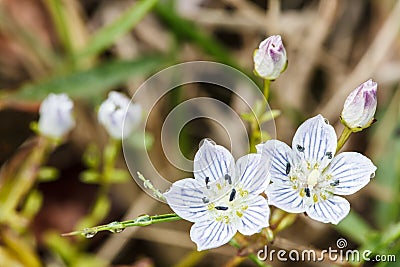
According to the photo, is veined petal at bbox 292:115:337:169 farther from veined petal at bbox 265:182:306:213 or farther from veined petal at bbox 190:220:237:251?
veined petal at bbox 190:220:237:251

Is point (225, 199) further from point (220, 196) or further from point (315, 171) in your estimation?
point (315, 171)

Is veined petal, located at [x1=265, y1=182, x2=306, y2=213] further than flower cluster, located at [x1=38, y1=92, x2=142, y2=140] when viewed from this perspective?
No

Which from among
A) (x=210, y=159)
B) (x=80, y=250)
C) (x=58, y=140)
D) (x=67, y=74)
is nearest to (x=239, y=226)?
(x=210, y=159)

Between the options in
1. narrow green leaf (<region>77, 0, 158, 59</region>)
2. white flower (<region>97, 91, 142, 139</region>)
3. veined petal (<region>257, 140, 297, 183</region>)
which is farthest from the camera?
narrow green leaf (<region>77, 0, 158, 59</region>)

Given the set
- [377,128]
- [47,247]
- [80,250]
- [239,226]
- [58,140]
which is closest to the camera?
[239,226]

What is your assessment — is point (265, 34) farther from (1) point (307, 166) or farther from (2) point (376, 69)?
(1) point (307, 166)

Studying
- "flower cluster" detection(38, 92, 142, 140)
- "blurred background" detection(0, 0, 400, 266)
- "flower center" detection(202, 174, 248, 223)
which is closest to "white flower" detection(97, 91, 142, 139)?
"flower cluster" detection(38, 92, 142, 140)

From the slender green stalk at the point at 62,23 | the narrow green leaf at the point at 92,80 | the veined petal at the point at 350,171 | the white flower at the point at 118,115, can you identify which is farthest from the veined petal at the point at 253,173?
the slender green stalk at the point at 62,23
